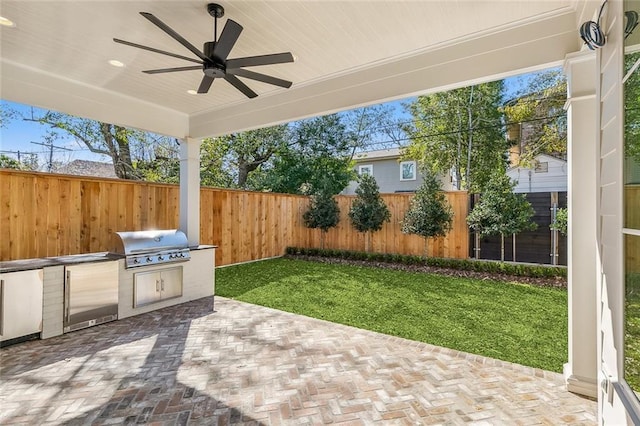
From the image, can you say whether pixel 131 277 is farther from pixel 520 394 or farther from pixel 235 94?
pixel 520 394

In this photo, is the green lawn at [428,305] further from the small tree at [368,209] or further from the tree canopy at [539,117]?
the tree canopy at [539,117]

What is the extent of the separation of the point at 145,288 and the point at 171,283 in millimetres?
397

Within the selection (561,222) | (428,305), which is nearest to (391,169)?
(561,222)

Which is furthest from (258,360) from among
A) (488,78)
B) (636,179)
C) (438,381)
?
(488,78)

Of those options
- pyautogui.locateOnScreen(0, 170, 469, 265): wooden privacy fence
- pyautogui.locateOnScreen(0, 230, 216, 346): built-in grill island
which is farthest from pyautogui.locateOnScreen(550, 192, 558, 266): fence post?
pyautogui.locateOnScreen(0, 230, 216, 346): built-in grill island

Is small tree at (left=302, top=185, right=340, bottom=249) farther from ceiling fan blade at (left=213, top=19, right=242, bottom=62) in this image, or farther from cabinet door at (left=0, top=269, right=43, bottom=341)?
ceiling fan blade at (left=213, top=19, right=242, bottom=62)

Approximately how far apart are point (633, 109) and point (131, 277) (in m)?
5.09

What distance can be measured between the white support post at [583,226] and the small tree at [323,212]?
683cm

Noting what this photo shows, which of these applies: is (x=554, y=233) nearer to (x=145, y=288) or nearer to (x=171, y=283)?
(x=171, y=283)

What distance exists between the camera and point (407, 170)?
43.5 ft

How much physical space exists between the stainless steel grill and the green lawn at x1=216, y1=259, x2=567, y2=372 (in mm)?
1195

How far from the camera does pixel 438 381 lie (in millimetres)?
2699

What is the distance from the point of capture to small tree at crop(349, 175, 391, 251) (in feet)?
27.7

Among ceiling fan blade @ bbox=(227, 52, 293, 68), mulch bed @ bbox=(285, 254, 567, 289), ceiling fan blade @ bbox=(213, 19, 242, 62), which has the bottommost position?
mulch bed @ bbox=(285, 254, 567, 289)
